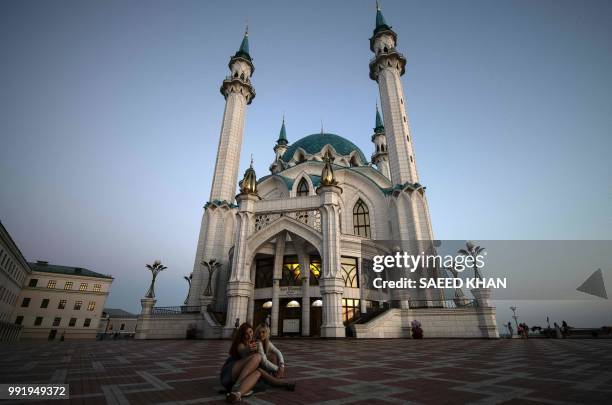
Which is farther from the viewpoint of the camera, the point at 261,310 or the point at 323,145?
the point at 323,145

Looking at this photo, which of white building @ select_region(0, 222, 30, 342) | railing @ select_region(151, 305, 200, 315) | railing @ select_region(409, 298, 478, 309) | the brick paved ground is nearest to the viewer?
the brick paved ground

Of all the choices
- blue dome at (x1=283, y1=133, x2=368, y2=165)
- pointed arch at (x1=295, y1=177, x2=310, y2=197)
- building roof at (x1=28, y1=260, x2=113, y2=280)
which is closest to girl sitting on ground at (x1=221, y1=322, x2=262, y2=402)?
pointed arch at (x1=295, y1=177, x2=310, y2=197)

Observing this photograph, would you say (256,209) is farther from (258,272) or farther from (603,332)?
(603,332)

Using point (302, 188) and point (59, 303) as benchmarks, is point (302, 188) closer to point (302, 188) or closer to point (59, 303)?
point (302, 188)

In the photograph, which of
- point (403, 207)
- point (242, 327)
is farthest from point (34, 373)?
point (403, 207)

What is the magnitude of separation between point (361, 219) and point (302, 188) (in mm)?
7607

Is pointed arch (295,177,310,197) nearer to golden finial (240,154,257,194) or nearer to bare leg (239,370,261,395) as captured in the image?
golden finial (240,154,257,194)

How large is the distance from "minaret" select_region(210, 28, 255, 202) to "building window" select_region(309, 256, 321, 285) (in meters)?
13.1

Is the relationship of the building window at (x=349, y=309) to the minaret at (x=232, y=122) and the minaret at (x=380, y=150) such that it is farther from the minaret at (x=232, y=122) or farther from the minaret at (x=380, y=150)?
the minaret at (x=380, y=150)

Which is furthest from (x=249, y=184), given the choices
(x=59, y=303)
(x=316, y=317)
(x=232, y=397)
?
(x=59, y=303)

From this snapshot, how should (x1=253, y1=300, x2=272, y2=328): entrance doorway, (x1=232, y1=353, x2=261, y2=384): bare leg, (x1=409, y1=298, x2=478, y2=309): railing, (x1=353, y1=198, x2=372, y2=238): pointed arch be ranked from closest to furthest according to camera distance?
(x1=232, y1=353, x2=261, y2=384): bare leg < (x1=409, y1=298, x2=478, y2=309): railing < (x1=253, y1=300, x2=272, y2=328): entrance doorway < (x1=353, y1=198, x2=372, y2=238): pointed arch

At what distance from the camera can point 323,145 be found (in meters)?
40.4

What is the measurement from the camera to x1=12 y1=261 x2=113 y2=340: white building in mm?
45031

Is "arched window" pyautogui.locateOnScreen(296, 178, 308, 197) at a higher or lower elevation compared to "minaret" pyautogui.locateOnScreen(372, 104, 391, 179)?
lower
